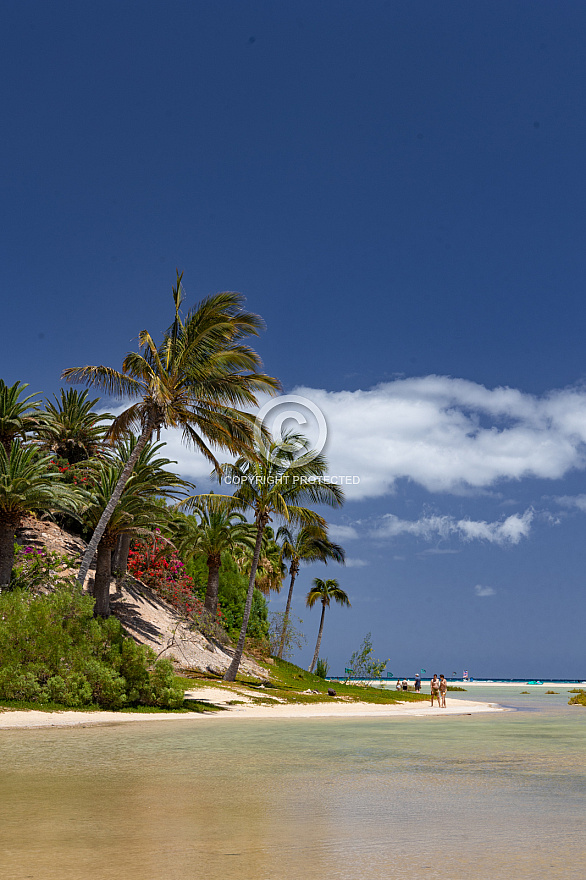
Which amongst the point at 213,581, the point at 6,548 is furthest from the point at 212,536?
the point at 6,548

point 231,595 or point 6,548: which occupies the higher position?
point 6,548

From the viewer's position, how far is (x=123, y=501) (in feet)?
90.3

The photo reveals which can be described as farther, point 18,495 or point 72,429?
point 72,429

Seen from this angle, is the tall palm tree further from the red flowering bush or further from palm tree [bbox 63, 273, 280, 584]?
palm tree [bbox 63, 273, 280, 584]

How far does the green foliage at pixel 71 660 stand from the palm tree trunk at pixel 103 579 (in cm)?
676

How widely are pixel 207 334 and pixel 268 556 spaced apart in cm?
3243

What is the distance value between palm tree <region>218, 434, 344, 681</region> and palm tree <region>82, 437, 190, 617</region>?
307 centimetres

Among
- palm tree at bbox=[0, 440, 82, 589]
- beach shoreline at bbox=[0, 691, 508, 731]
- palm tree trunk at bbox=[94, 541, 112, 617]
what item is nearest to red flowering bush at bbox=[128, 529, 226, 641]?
palm tree trunk at bbox=[94, 541, 112, 617]

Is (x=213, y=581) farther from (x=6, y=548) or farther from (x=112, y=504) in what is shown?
(x=112, y=504)

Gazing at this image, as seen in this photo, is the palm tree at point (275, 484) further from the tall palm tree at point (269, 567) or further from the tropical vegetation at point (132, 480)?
the tall palm tree at point (269, 567)

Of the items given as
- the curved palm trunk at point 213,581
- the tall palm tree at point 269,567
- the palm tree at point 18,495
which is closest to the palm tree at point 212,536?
the curved palm trunk at point 213,581

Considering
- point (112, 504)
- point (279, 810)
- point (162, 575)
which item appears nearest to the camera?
point (279, 810)

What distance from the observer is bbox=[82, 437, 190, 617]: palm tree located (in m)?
27.7

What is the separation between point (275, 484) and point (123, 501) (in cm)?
715
